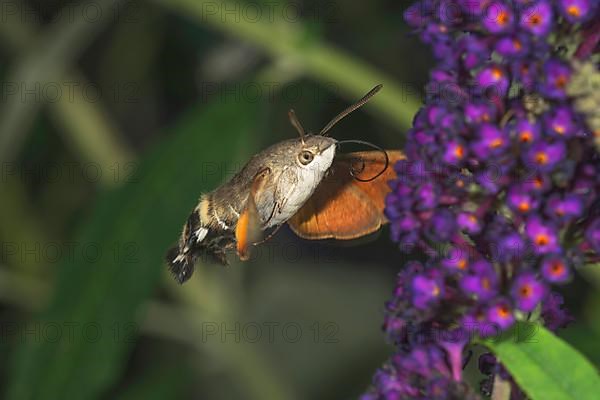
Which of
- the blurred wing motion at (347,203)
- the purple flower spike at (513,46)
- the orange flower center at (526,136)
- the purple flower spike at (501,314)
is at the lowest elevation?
the blurred wing motion at (347,203)

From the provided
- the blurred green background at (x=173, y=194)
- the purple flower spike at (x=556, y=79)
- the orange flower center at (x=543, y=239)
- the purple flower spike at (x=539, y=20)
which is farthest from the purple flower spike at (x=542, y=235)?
the blurred green background at (x=173, y=194)

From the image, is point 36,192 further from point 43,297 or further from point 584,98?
point 584,98

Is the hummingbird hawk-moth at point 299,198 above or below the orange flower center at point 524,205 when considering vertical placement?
below

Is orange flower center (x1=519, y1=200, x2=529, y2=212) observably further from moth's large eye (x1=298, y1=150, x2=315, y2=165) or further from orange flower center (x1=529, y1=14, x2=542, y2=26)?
moth's large eye (x1=298, y1=150, x2=315, y2=165)

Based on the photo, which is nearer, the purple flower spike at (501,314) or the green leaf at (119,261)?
the purple flower spike at (501,314)

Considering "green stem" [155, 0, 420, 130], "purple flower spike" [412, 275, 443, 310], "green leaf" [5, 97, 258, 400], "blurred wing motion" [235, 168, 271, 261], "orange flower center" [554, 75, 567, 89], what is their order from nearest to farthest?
"orange flower center" [554, 75, 567, 89] < "purple flower spike" [412, 275, 443, 310] < "blurred wing motion" [235, 168, 271, 261] < "green leaf" [5, 97, 258, 400] < "green stem" [155, 0, 420, 130]

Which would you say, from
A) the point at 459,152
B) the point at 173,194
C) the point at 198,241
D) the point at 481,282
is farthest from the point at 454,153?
the point at 173,194

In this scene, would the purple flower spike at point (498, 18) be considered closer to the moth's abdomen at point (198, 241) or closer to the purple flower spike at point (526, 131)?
the purple flower spike at point (526, 131)

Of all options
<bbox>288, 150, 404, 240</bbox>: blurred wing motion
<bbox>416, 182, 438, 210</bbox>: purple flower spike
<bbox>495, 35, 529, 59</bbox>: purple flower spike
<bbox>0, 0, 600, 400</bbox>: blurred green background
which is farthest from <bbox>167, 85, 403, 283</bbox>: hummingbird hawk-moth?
<bbox>495, 35, 529, 59</bbox>: purple flower spike
